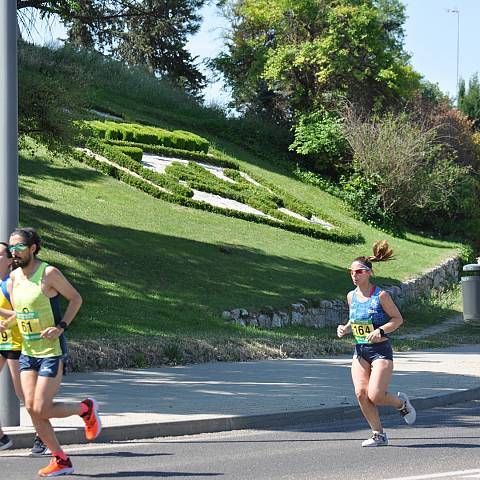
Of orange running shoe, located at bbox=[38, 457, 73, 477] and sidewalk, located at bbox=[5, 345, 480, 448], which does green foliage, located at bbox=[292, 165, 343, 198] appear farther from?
orange running shoe, located at bbox=[38, 457, 73, 477]

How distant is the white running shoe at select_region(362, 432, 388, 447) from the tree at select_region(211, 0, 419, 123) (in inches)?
1604

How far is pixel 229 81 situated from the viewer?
5697cm

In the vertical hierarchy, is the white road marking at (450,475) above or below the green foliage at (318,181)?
below

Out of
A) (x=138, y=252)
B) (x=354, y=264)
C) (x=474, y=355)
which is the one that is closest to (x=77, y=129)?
(x=138, y=252)

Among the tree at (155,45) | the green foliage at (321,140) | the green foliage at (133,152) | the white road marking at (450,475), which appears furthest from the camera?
the tree at (155,45)

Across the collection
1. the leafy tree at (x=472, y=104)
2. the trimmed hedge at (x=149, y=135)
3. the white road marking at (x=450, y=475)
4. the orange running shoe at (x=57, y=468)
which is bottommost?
the white road marking at (x=450, y=475)

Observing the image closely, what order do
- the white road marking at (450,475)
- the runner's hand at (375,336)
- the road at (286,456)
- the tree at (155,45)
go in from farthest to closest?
the tree at (155,45)
the runner's hand at (375,336)
the road at (286,456)
the white road marking at (450,475)

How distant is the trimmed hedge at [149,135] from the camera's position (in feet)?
134

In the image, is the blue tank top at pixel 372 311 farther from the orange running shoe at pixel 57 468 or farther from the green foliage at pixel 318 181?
the green foliage at pixel 318 181

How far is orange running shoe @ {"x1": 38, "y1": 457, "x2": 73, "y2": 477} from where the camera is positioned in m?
8.52

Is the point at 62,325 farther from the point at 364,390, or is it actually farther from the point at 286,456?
the point at 364,390

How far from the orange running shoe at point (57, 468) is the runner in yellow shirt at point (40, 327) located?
7cm

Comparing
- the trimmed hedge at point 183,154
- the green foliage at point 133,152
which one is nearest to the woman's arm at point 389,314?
the green foliage at point 133,152

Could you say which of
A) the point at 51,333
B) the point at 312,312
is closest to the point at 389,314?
the point at 51,333
